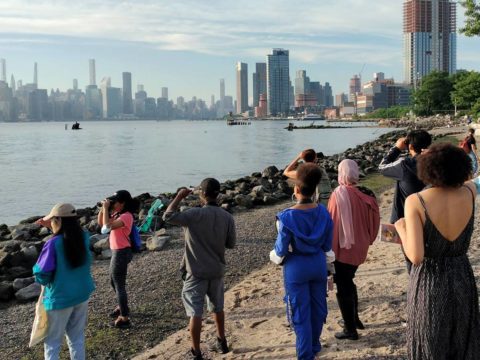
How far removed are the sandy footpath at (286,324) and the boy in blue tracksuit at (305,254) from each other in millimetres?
787

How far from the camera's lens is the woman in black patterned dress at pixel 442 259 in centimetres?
316

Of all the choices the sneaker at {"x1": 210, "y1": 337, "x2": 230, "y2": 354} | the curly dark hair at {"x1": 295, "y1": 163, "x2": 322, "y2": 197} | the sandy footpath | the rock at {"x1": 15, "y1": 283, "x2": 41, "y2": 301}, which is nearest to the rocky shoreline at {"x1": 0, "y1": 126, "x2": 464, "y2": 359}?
the rock at {"x1": 15, "y1": 283, "x2": 41, "y2": 301}

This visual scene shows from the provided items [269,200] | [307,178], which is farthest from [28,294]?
[269,200]

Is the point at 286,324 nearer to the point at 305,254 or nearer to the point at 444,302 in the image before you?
the point at 305,254

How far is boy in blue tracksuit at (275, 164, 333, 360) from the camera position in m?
4.25

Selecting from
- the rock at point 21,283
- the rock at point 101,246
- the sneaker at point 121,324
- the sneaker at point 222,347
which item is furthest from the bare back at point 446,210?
the rock at point 101,246

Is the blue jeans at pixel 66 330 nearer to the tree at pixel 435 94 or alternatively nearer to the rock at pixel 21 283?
the rock at pixel 21 283

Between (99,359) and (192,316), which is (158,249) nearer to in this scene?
(99,359)

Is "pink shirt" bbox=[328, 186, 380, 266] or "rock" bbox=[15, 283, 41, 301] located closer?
"pink shirt" bbox=[328, 186, 380, 266]

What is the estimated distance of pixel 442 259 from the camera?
10.6ft

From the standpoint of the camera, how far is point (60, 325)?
4.31 meters

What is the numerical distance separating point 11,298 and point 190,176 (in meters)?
28.5

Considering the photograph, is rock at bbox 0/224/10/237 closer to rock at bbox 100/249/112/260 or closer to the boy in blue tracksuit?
rock at bbox 100/249/112/260

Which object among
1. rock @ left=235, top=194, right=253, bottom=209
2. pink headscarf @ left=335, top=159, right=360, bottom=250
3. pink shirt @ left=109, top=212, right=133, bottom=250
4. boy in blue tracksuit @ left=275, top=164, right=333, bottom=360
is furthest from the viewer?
rock @ left=235, top=194, right=253, bottom=209
